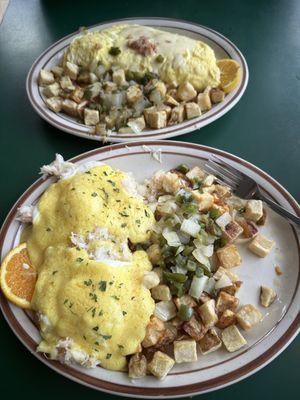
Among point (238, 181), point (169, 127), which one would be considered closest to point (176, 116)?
point (169, 127)

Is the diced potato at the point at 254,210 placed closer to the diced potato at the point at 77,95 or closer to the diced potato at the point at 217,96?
the diced potato at the point at 217,96

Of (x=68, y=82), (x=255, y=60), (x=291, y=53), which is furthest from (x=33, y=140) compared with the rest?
(x=291, y=53)

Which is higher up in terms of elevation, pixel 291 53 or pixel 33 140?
pixel 291 53

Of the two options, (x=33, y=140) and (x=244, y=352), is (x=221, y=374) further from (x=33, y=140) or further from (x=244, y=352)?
(x=33, y=140)

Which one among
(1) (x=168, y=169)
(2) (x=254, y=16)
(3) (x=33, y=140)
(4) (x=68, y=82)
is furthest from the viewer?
(2) (x=254, y=16)

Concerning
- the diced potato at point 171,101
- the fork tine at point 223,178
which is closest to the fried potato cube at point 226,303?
the fork tine at point 223,178

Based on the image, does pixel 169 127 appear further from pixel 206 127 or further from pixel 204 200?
pixel 204 200
